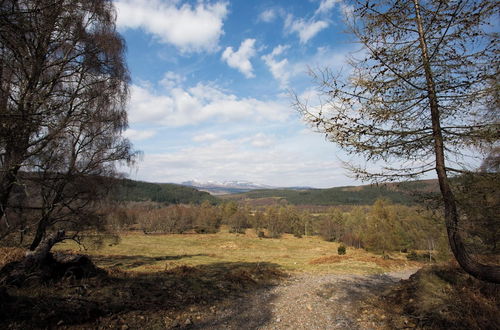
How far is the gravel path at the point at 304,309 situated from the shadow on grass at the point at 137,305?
0.17 feet

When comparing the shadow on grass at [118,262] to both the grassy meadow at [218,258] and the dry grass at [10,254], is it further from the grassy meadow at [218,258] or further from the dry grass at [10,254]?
the dry grass at [10,254]

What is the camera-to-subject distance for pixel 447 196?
3.62m

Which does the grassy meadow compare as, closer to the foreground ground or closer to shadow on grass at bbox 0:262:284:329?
the foreground ground

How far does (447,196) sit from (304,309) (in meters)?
5.54

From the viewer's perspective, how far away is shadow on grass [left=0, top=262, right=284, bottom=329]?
4.78 m

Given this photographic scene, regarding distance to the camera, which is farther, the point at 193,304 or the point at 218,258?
the point at 218,258

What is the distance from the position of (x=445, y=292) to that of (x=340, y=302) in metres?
2.97

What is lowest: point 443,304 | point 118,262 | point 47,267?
point 118,262

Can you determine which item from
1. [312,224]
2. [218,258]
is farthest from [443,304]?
[312,224]

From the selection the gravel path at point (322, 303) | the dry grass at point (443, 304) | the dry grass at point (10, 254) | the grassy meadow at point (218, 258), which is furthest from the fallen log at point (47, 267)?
the dry grass at point (443, 304)

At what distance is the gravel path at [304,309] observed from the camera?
6238 millimetres

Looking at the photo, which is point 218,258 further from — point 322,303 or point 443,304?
point 443,304

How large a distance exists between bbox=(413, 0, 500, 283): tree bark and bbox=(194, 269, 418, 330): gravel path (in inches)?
146

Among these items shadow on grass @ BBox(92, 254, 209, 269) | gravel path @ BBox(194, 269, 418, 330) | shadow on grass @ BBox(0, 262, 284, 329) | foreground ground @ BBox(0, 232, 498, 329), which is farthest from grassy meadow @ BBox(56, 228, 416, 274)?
shadow on grass @ BBox(0, 262, 284, 329)
